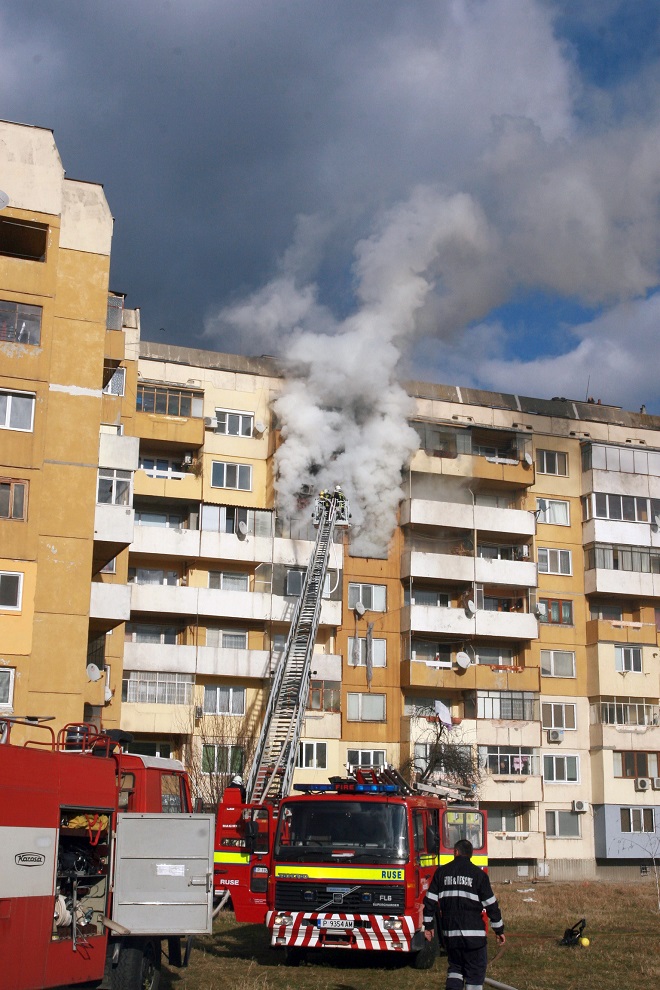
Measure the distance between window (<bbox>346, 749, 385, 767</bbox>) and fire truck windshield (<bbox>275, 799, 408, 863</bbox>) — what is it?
977 inches

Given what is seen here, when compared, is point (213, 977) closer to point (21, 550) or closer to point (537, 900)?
point (21, 550)

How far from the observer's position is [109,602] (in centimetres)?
2961

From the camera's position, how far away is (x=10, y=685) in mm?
24172

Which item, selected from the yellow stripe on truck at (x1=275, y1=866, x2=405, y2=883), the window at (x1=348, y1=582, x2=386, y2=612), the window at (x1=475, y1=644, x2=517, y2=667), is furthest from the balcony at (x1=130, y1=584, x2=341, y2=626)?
the yellow stripe on truck at (x1=275, y1=866, x2=405, y2=883)

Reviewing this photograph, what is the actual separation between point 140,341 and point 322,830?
28.9m

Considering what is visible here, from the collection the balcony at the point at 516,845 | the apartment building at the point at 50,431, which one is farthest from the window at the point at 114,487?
the balcony at the point at 516,845

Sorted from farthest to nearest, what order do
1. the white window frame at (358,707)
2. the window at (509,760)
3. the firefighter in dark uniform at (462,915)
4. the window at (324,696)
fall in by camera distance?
the window at (509,760)
the white window frame at (358,707)
the window at (324,696)
the firefighter in dark uniform at (462,915)

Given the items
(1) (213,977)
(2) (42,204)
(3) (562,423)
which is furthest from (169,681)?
(1) (213,977)

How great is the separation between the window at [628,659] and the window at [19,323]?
28221 mm

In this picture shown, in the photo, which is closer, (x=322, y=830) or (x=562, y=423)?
(x=322, y=830)

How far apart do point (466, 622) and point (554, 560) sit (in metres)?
5.68

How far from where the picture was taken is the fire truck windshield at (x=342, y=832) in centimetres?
1630

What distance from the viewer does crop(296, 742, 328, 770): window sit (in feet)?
130

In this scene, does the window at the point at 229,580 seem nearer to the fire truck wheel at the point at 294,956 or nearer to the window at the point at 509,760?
the window at the point at 509,760
